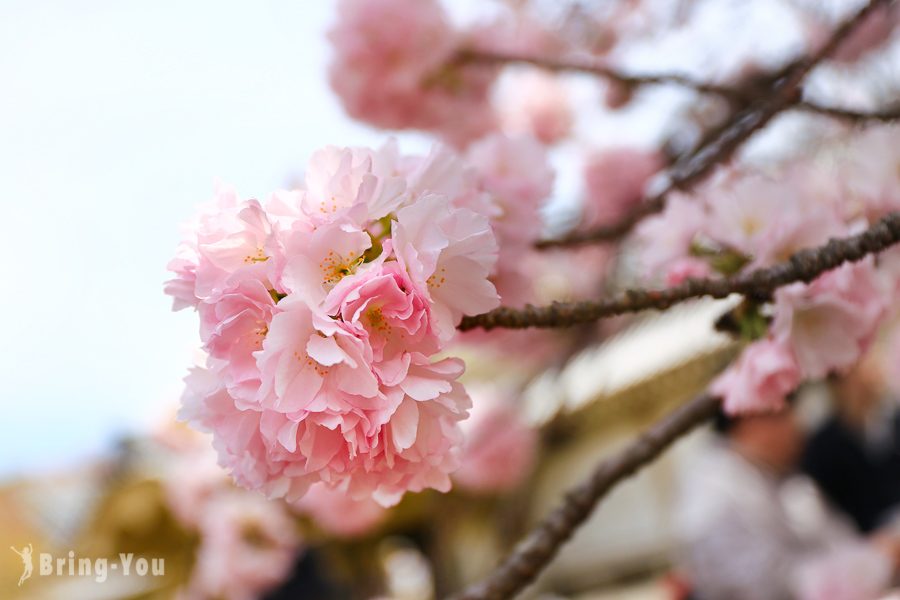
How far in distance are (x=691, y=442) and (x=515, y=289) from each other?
3055mm

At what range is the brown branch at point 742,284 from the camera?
2.71 feet

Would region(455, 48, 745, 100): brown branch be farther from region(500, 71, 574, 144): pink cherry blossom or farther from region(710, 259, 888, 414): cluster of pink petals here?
region(500, 71, 574, 144): pink cherry blossom

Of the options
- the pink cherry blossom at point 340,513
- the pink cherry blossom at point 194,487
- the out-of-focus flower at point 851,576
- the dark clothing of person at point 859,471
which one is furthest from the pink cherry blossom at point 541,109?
the pink cherry blossom at point 194,487

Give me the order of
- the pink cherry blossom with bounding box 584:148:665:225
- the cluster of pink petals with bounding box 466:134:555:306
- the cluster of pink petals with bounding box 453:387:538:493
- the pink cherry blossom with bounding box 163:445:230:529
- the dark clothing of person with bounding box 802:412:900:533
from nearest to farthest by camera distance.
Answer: the cluster of pink petals with bounding box 466:134:555:306 < the pink cherry blossom with bounding box 584:148:665:225 < the dark clothing of person with bounding box 802:412:900:533 < the pink cherry blossom with bounding box 163:445:230:529 < the cluster of pink petals with bounding box 453:387:538:493

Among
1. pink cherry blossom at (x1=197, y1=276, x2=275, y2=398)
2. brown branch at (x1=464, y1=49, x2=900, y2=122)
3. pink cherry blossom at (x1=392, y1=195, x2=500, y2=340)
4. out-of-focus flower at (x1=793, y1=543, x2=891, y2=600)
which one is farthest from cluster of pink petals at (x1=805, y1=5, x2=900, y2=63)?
pink cherry blossom at (x1=197, y1=276, x2=275, y2=398)

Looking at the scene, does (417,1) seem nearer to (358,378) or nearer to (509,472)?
(358,378)

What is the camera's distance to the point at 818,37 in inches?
92.9

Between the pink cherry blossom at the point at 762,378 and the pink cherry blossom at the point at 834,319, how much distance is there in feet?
0.05

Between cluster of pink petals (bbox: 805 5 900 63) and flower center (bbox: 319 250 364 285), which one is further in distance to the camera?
cluster of pink petals (bbox: 805 5 900 63)

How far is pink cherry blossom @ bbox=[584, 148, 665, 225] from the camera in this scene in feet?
8.13

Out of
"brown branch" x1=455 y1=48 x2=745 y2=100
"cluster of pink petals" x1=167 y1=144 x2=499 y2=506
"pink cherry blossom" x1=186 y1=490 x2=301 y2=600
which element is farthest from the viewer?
"pink cherry blossom" x1=186 y1=490 x2=301 y2=600

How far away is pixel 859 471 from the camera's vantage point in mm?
3062

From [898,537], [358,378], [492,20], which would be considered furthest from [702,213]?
[898,537]

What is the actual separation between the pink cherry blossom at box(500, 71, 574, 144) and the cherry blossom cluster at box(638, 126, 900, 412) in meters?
2.17
